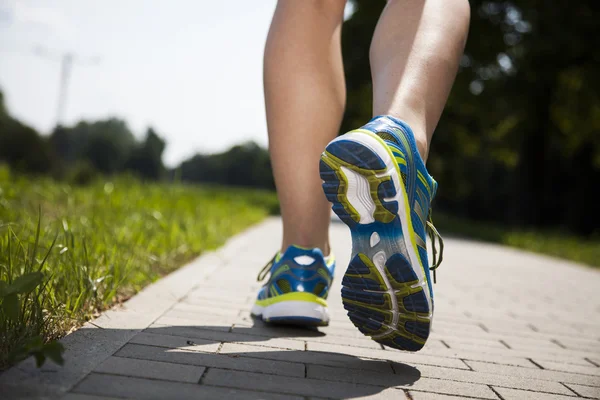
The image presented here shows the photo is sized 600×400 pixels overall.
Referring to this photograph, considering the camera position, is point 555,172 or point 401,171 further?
point 555,172

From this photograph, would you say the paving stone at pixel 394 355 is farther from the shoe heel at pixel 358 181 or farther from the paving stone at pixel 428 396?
the shoe heel at pixel 358 181

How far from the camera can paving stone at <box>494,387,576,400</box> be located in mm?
1368

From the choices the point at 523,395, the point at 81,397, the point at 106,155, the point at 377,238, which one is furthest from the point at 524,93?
the point at 106,155

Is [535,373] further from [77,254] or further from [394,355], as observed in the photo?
[77,254]

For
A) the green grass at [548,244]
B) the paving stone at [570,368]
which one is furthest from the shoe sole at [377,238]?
the green grass at [548,244]

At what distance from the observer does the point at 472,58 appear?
58.5 ft

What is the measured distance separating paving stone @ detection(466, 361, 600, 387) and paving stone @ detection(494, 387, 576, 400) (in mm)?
164

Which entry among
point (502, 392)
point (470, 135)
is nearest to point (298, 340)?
point (502, 392)

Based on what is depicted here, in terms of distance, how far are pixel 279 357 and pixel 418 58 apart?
84 cm

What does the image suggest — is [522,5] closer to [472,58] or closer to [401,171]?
[472,58]

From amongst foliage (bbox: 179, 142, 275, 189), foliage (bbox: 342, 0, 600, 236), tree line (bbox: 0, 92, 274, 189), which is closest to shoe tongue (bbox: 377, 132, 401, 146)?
tree line (bbox: 0, 92, 274, 189)

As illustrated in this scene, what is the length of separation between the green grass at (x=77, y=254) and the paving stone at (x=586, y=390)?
49.5 inches

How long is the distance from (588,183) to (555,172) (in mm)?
1779

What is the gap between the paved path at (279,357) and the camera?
1.18 m
